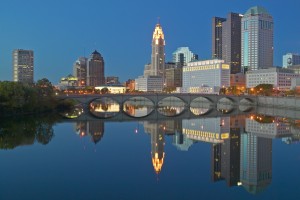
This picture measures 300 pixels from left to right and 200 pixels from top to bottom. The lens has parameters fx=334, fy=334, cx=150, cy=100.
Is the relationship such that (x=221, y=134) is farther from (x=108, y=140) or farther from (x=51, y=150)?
(x=51, y=150)

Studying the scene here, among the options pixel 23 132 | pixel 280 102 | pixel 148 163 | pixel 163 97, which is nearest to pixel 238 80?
pixel 280 102

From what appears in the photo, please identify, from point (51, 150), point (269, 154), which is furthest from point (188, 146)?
point (51, 150)

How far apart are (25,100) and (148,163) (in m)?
35.0

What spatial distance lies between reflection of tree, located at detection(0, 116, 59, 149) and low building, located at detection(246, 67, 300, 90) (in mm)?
116909

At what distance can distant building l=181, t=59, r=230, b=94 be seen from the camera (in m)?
155

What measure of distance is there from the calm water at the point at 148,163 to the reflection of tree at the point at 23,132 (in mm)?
104

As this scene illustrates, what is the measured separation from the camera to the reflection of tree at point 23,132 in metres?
33.8

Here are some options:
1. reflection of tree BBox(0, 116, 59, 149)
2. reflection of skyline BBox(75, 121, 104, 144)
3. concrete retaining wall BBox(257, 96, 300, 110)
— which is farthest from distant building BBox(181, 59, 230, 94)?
reflection of tree BBox(0, 116, 59, 149)

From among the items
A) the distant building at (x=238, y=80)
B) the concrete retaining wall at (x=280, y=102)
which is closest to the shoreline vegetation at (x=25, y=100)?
the concrete retaining wall at (x=280, y=102)

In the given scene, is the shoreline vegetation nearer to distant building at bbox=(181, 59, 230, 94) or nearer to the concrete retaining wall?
the concrete retaining wall

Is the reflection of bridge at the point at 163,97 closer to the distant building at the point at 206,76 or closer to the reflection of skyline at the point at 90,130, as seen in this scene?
the reflection of skyline at the point at 90,130

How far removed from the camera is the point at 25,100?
54.0 meters

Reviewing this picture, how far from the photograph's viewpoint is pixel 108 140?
37.2 metres

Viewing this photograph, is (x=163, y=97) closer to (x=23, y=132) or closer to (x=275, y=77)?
(x=23, y=132)
